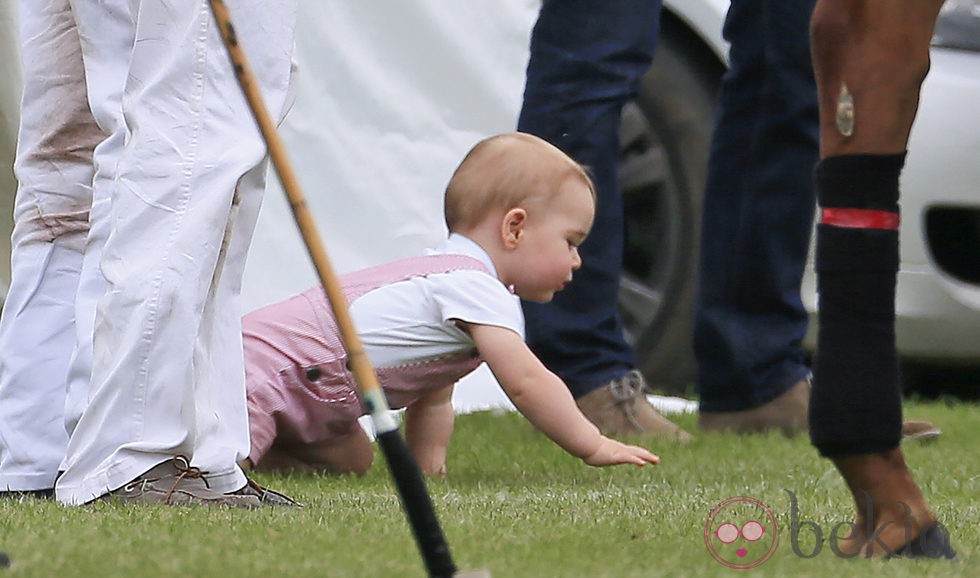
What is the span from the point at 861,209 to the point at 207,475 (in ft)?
3.18

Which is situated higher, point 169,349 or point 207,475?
point 169,349

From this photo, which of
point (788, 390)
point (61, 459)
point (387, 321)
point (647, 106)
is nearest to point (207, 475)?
point (61, 459)

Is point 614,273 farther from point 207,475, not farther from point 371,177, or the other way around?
point 207,475

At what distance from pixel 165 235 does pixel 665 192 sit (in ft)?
8.43

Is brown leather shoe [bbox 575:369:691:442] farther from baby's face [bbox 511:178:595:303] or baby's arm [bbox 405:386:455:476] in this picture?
baby's face [bbox 511:178:595:303]

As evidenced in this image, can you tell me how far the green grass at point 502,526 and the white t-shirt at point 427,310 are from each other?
0.73ft

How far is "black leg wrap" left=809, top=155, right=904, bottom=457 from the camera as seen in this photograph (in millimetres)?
2062

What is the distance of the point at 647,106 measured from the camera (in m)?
4.89

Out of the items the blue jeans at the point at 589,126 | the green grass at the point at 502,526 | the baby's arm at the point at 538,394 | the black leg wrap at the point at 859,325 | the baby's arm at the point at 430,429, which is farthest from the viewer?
the blue jeans at the point at 589,126

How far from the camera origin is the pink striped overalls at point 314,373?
3.15 m

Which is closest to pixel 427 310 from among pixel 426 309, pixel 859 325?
pixel 426 309

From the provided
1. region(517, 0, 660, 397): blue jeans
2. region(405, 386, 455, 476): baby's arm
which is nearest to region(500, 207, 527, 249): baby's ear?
region(405, 386, 455, 476): baby's arm

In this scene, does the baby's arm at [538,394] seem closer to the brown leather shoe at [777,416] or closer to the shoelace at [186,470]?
the shoelace at [186,470]

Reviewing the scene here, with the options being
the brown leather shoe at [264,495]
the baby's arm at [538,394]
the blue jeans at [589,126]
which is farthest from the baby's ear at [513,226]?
the brown leather shoe at [264,495]
